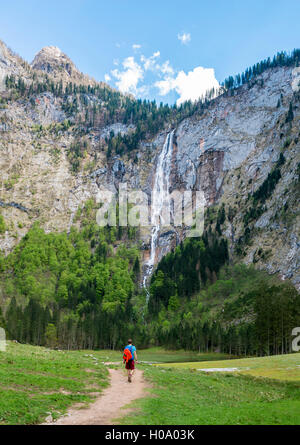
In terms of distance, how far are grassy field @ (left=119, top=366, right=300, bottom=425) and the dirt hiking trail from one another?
0.71 meters

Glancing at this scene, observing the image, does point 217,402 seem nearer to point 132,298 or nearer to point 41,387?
point 41,387

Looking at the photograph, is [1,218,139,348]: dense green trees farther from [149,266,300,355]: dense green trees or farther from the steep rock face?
the steep rock face

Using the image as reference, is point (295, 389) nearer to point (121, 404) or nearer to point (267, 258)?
point (121, 404)

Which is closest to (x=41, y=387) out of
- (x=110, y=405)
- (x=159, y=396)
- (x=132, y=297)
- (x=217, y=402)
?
(x=110, y=405)

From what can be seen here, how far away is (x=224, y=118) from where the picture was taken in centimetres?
19962

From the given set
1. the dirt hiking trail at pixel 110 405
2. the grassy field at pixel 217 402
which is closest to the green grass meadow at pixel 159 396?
the grassy field at pixel 217 402

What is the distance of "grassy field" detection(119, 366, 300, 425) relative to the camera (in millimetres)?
13641

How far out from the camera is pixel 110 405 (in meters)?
15.9

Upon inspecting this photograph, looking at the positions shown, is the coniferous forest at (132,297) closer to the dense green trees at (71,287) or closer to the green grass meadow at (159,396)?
the dense green trees at (71,287)

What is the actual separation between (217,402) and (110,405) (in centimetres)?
668

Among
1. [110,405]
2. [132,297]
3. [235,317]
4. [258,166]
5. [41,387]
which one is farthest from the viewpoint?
[258,166]

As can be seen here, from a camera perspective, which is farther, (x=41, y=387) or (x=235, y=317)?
(x=235, y=317)

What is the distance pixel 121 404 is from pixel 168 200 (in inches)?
7131

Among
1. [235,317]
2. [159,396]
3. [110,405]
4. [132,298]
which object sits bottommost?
[235,317]
